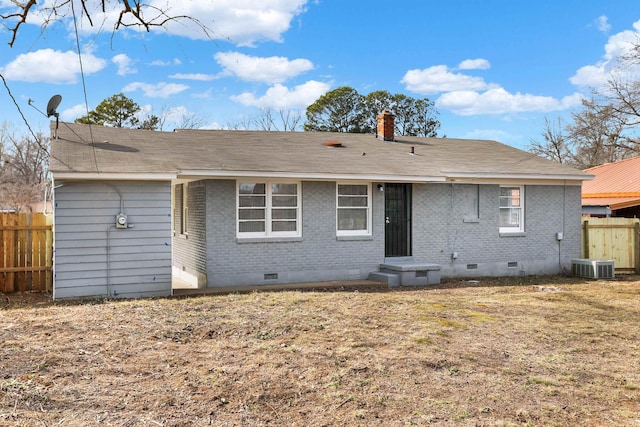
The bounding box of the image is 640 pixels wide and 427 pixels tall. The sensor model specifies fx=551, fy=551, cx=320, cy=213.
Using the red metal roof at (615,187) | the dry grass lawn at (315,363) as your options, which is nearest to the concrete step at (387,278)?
the dry grass lawn at (315,363)

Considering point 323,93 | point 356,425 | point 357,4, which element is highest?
point 323,93

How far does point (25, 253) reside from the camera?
38.7ft

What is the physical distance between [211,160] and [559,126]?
3790cm

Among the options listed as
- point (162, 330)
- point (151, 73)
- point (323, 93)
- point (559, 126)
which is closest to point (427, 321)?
point (162, 330)

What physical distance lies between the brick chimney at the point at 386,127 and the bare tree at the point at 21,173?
25422 mm

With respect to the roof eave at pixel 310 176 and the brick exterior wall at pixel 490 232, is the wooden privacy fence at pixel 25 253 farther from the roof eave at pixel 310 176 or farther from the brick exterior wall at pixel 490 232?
the brick exterior wall at pixel 490 232

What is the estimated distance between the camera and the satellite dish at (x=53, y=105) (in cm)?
1284

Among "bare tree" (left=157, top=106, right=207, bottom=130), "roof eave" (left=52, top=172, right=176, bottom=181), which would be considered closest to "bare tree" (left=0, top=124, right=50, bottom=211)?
"bare tree" (left=157, top=106, right=207, bottom=130)

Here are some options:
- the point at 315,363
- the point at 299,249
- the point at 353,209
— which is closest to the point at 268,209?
the point at 299,249

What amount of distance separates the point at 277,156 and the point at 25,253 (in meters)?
6.20

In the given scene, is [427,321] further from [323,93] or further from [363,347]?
[323,93]

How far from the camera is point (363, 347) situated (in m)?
7.18

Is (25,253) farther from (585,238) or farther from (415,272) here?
(585,238)

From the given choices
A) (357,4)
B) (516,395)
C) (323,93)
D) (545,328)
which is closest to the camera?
(516,395)
